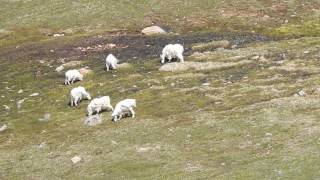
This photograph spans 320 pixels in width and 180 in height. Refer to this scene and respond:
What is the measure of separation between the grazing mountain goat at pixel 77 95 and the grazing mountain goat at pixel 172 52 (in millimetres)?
13088

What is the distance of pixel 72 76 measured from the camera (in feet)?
220

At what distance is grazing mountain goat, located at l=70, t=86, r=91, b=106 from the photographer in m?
57.8

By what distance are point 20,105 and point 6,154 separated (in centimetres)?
1556

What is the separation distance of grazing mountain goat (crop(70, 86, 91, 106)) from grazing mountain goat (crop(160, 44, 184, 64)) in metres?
13.1

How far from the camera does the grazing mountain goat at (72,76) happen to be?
6688 centimetres

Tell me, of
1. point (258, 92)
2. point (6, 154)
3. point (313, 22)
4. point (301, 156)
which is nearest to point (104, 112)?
point (6, 154)

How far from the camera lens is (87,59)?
77.9 metres

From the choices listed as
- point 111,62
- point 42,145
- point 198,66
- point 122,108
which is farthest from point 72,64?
point 42,145

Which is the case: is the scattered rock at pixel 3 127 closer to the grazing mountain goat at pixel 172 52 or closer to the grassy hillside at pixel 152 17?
the grazing mountain goat at pixel 172 52

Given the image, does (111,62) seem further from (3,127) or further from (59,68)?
(3,127)

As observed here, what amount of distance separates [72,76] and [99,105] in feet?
50.5

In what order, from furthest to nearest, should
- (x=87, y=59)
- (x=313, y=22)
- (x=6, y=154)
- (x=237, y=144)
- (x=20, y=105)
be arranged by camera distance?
1. (x=313, y=22)
2. (x=87, y=59)
3. (x=20, y=105)
4. (x=6, y=154)
5. (x=237, y=144)

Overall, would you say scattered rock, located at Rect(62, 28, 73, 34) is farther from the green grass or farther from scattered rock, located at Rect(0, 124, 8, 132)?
scattered rock, located at Rect(0, 124, 8, 132)

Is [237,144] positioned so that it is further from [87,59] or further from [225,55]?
[87,59]
